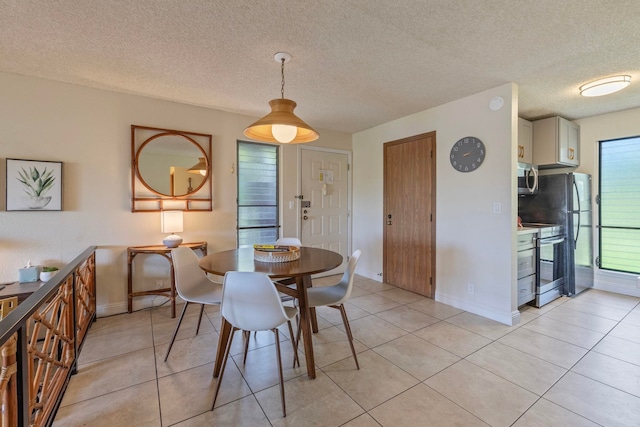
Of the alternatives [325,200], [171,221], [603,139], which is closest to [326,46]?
[171,221]

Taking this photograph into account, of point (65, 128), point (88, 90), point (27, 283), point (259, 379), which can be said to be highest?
point (88, 90)

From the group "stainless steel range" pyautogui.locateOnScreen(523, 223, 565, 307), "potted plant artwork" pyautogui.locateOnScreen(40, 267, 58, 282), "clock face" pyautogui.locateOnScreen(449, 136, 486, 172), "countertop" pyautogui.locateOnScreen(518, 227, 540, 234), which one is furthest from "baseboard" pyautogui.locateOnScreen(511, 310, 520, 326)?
"potted plant artwork" pyautogui.locateOnScreen(40, 267, 58, 282)

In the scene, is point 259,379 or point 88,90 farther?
point 88,90

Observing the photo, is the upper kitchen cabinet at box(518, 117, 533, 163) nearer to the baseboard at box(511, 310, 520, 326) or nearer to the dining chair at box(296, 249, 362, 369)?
the baseboard at box(511, 310, 520, 326)

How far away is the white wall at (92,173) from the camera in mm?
2570

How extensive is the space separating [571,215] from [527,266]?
3.63ft

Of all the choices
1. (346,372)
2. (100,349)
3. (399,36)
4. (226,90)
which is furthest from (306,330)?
(226,90)

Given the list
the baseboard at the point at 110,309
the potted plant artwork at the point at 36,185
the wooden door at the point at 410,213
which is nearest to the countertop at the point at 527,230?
the wooden door at the point at 410,213

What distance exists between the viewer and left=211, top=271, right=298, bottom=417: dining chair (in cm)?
155

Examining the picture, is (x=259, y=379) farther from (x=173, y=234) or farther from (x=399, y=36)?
(x=399, y=36)

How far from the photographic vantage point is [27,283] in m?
2.47

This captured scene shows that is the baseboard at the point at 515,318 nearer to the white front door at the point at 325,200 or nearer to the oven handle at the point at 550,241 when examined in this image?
the oven handle at the point at 550,241

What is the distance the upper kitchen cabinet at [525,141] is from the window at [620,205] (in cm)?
106

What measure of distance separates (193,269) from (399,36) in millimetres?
2427
